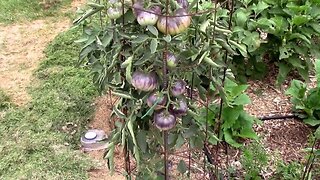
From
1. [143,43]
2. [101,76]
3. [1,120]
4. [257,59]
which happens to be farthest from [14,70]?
[143,43]

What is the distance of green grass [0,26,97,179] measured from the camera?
268cm

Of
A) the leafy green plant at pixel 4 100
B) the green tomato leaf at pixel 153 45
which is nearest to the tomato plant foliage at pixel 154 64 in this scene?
the green tomato leaf at pixel 153 45

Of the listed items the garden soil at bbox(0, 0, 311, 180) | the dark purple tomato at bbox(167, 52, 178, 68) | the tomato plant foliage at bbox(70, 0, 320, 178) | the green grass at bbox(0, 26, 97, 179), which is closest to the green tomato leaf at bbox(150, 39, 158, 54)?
the tomato plant foliage at bbox(70, 0, 320, 178)

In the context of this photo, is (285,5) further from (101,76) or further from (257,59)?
(101,76)

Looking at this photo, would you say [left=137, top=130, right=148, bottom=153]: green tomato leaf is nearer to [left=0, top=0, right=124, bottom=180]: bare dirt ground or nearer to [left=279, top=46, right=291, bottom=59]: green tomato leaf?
[left=0, top=0, right=124, bottom=180]: bare dirt ground

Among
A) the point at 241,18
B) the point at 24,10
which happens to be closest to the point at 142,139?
the point at 241,18

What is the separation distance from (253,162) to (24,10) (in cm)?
288

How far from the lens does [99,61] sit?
189 cm

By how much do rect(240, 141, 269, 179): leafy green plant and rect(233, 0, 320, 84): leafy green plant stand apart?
583 mm

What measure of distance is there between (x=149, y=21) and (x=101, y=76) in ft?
1.27

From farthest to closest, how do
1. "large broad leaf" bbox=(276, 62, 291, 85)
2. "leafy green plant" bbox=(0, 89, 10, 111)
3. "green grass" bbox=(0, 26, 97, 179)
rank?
"leafy green plant" bbox=(0, 89, 10, 111) → "large broad leaf" bbox=(276, 62, 291, 85) → "green grass" bbox=(0, 26, 97, 179)

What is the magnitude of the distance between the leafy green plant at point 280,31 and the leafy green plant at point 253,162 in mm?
583

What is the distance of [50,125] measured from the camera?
301 centimetres

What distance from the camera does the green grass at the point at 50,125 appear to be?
2676 mm
